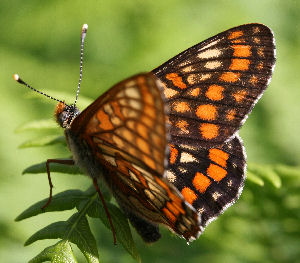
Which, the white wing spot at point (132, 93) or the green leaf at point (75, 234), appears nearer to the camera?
the white wing spot at point (132, 93)

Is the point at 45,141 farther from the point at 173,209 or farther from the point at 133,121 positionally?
the point at 133,121

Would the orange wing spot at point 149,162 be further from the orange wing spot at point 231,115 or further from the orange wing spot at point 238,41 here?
the orange wing spot at point 238,41

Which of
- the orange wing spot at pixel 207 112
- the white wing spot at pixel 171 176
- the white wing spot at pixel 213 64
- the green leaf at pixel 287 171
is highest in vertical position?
the white wing spot at pixel 213 64

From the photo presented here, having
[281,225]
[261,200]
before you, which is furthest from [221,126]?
[281,225]

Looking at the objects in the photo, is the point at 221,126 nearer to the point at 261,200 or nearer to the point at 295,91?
the point at 261,200

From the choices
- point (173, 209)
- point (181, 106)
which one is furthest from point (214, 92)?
point (173, 209)

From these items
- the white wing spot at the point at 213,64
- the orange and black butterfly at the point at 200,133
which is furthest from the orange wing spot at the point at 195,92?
the white wing spot at the point at 213,64
